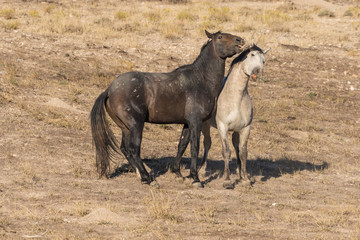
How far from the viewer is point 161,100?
10461mm

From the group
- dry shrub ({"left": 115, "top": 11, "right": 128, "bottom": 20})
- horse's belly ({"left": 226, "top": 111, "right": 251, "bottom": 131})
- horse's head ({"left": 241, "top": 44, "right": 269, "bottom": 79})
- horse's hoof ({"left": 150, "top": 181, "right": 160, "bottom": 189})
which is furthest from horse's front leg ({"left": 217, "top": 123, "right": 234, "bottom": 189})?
dry shrub ({"left": 115, "top": 11, "right": 128, "bottom": 20})

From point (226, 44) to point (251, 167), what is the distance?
347 centimetres

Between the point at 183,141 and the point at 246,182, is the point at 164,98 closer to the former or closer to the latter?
the point at 183,141

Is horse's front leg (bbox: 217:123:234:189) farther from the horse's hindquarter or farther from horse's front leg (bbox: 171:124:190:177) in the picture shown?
the horse's hindquarter

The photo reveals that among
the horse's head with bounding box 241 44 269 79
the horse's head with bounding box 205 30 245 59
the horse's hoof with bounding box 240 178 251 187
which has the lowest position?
the horse's hoof with bounding box 240 178 251 187

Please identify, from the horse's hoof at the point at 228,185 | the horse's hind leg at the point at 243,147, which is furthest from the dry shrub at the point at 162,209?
the horse's hind leg at the point at 243,147

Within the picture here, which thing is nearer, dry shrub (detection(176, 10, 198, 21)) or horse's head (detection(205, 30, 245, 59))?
horse's head (detection(205, 30, 245, 59))

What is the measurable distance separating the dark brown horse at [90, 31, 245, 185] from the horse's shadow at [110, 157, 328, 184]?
93 cm

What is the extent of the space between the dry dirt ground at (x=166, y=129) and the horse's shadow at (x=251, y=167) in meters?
0.04

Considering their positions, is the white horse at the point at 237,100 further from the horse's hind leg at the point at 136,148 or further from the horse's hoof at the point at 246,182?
the horse's hind leg at the point at 136,148

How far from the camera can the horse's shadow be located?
11758 mm

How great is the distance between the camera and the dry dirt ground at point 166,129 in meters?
8.57

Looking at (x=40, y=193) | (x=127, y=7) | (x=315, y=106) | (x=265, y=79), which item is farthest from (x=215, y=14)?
(x=40, y=193)

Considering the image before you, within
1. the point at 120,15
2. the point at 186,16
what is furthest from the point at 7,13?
the point at 186,16
